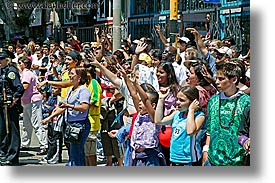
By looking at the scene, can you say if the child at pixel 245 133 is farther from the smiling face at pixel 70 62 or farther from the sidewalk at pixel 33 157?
the smiling face at pixel 70 62

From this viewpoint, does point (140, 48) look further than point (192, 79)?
Yes

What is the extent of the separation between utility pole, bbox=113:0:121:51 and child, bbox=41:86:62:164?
33.8 inches

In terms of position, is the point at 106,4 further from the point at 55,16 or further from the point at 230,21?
the point at 230,21

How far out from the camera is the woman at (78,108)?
6.26 m

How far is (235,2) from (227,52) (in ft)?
1.74

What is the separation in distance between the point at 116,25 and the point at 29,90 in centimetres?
146

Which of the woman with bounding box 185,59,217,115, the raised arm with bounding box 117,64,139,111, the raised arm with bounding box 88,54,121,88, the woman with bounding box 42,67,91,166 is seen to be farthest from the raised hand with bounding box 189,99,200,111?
the woman with bounding box 42,67,91,166

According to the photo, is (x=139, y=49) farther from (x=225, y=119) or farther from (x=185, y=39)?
(x=225, y=119)

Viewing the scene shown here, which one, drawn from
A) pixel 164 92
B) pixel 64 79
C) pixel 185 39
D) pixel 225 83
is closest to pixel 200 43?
pixel 185 39

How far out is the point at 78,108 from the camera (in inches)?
245

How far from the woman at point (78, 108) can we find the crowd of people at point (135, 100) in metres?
0.01

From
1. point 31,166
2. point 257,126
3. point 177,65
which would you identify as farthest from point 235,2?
point 31,166

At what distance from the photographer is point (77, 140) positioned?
6.30 m

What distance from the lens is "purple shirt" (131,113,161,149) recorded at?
5711 millimetres
